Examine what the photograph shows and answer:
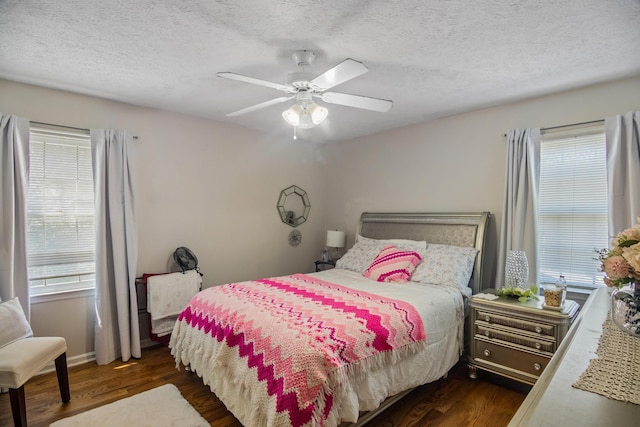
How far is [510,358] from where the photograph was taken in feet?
8.20

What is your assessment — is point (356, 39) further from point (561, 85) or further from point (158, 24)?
point (561, 85)

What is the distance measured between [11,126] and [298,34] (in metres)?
2.54

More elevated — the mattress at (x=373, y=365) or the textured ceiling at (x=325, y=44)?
the textured ceiling at (x=325, y=44)

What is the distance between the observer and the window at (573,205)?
2.70 meters

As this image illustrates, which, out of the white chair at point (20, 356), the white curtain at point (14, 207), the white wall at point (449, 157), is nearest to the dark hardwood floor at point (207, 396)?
the white chair at point (20, 356)

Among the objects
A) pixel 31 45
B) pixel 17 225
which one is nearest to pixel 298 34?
pixel 31 45

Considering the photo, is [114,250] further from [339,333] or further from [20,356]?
[339,333]

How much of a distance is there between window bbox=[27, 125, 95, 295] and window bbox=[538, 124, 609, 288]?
4344 millimetres

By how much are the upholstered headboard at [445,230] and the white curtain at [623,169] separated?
96 cm

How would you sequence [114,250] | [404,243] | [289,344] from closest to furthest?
1. [289,344]
2. [114,250]
3. [404,243]

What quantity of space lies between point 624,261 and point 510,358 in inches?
71.3

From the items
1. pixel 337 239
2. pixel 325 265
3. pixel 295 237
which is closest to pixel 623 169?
pixel 337 239

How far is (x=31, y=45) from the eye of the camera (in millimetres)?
2082

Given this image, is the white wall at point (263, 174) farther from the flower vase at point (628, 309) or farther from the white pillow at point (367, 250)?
the flower vase at point (628, 309)
